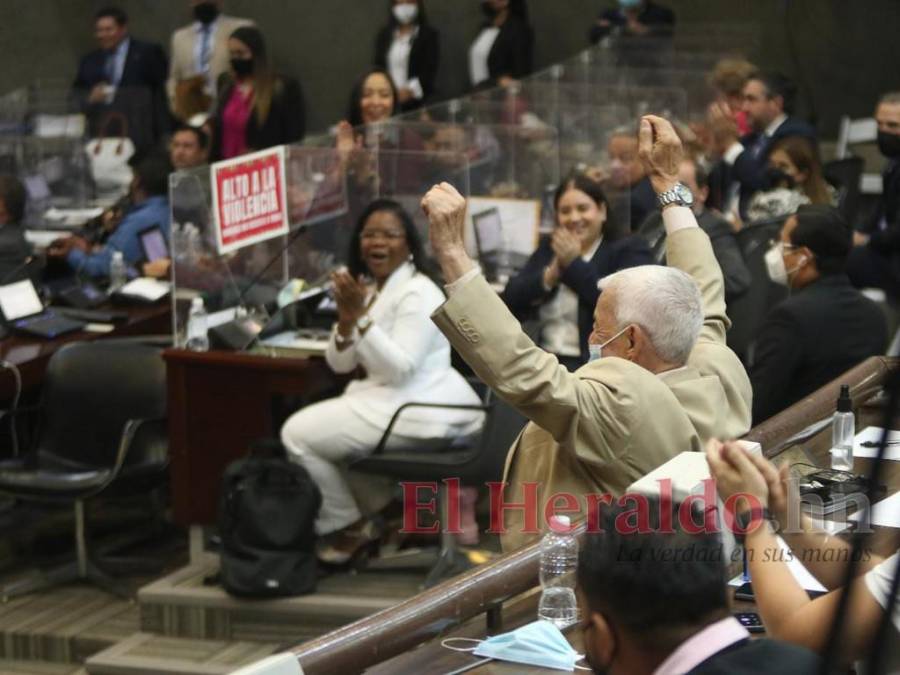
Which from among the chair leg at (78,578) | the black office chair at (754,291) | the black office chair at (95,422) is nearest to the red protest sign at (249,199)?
the black office chair at (95,422)

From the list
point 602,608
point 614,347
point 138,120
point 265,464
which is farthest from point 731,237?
point 138,120

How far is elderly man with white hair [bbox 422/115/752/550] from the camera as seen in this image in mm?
2494

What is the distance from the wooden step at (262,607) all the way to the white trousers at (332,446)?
0.22 metres

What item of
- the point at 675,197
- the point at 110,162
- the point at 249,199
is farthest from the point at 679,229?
the point at 110,162

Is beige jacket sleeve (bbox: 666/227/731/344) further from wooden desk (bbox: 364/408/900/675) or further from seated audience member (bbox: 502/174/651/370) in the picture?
seated audience member (bbox: 502/174/651/370)

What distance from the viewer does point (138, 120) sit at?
907cm

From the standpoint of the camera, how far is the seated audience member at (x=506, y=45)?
30.5 feet

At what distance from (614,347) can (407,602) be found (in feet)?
2.13

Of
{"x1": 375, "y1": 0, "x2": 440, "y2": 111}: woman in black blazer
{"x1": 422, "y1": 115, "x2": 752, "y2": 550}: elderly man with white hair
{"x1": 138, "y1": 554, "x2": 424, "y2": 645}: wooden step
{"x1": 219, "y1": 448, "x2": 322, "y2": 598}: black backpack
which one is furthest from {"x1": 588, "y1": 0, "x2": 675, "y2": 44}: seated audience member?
{"x1": 422, "y1": 115, "x2": 752, "y2": 550}: elderly man with white hair

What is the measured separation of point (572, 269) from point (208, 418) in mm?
1354

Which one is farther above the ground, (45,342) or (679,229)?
(679,229)

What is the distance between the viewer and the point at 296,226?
18.7 feet

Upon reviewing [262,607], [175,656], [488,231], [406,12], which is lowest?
[175,656]

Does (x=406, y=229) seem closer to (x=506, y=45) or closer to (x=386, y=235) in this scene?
(x=386, y=235)
